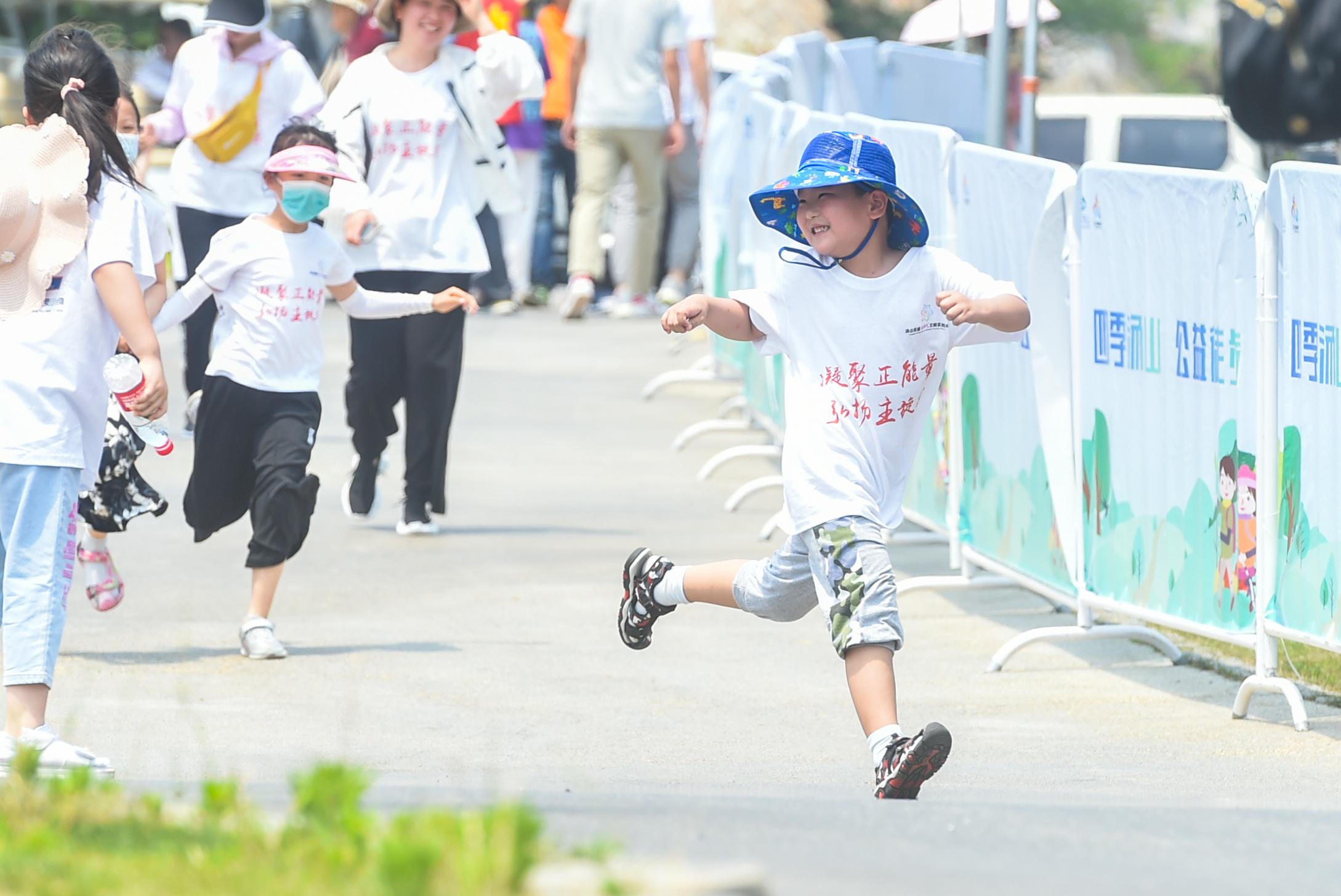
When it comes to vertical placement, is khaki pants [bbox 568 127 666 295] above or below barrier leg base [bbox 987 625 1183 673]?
above

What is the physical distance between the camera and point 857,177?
5637mm

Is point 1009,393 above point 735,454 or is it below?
above

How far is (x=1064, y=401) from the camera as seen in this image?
7.37 m

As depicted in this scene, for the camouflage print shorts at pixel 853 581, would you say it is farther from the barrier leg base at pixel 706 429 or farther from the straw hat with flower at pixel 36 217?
the barrier leg base at pixel 706 429

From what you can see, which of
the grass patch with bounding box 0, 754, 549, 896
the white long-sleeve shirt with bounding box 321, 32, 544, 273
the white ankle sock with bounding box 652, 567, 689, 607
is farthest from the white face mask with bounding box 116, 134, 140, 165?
the grass patch with bounding box 0, 754, 549, 896

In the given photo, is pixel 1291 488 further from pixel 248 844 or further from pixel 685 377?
pixel 685 377

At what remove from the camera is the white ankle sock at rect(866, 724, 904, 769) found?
5.27 m

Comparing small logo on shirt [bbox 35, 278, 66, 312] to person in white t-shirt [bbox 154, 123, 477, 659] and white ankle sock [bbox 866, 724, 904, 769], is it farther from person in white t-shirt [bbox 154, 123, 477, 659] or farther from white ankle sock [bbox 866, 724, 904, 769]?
white ankle sock [bbox 866, 724, 904, 769]

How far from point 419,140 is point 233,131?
156 cm

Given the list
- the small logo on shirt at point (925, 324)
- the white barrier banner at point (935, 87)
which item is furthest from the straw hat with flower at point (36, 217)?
the white barrier banner at point (935, 87)

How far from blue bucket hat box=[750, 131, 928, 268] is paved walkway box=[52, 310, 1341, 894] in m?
1.33

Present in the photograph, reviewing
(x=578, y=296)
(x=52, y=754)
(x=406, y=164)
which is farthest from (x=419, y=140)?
(x=578, y=296)

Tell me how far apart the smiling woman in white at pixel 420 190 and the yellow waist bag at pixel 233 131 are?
3.81 ft

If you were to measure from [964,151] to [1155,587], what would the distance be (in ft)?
6.21
